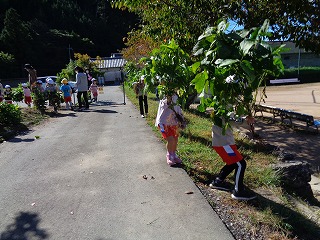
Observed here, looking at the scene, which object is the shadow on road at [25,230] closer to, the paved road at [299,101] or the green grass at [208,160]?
the green grass at [208,160]

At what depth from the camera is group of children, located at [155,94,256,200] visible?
4180mm

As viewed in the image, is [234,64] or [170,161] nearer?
[234,64]

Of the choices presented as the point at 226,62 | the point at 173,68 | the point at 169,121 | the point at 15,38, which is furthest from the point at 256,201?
the point at 15,38

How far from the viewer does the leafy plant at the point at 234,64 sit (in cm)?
278

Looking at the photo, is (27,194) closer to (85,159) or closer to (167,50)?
(85,159)

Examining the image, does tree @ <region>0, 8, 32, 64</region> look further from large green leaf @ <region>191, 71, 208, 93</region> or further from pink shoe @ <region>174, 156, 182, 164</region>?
large green leaf @ <region>191, 71, 208, 93</region>

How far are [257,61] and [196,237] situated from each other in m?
1.82

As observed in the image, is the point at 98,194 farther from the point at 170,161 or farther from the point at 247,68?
the point at 247,68

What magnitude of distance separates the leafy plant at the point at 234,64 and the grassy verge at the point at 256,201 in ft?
4.00

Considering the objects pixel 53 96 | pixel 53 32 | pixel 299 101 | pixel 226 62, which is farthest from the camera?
pixel 53 32

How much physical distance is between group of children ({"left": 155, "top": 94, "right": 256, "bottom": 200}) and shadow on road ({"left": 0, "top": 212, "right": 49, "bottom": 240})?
2.26m

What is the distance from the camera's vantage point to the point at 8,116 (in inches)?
349

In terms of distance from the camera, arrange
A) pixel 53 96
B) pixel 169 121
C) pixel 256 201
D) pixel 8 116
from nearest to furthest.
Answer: pixel 256 201, pixel 169 121, pixel 8 116, pixel 53 96

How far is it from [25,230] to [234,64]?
276 cm
